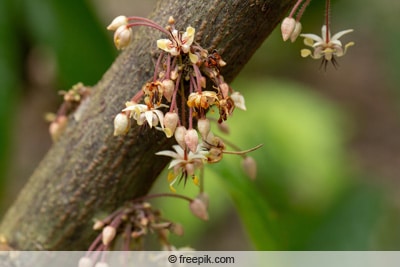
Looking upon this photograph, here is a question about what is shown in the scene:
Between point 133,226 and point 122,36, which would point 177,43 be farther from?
point 133,226

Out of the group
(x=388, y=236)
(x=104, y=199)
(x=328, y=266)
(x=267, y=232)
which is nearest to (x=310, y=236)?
(x=388, y=236)

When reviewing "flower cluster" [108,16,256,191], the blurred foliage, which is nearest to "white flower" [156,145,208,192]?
"flower cluster" [108,16,256,191]

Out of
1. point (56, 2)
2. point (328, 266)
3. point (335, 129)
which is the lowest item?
point (328, 266)

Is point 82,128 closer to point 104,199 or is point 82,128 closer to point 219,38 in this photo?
point 104,199

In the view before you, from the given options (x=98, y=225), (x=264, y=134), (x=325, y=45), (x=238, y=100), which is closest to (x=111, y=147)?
(x=98, y=225)

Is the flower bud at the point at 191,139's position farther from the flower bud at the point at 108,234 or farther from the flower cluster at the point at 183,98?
the flower bud at the point at 108,234

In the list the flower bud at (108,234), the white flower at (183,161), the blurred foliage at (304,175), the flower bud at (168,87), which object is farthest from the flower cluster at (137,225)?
the blurred foliage at (304,175)
